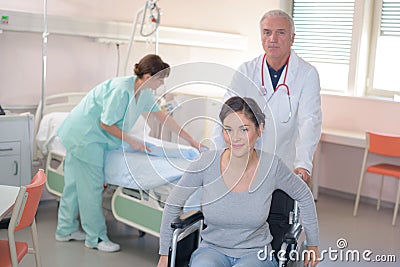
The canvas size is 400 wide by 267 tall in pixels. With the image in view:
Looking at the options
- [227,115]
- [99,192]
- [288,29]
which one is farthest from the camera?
[99,192]

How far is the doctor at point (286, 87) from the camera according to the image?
8.92 feet

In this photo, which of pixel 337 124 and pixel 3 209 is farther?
pixel 337 124

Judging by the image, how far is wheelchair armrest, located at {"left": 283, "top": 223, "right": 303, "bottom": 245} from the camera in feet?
7.16

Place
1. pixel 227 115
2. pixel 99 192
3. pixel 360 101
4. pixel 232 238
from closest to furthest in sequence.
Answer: pixel 227 115, pixel 232 238, pixel 99 192, pixel 360 101

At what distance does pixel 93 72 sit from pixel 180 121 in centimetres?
290

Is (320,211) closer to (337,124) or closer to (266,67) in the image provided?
(337,124)

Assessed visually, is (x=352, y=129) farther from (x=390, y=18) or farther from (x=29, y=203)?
(x=29, y=203)

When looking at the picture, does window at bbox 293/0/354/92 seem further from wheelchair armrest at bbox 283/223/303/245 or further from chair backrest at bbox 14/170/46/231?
chair backrest at bbox 14/170/46/231

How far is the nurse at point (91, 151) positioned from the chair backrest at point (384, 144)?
2.09 metres

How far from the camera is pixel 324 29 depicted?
240 inches

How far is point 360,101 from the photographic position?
5477 mm

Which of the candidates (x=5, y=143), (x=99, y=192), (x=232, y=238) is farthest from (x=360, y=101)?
(x=232, y=238)

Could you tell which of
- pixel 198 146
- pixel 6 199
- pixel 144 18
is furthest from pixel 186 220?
pixel 144 18

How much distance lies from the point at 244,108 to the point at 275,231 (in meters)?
0.61
